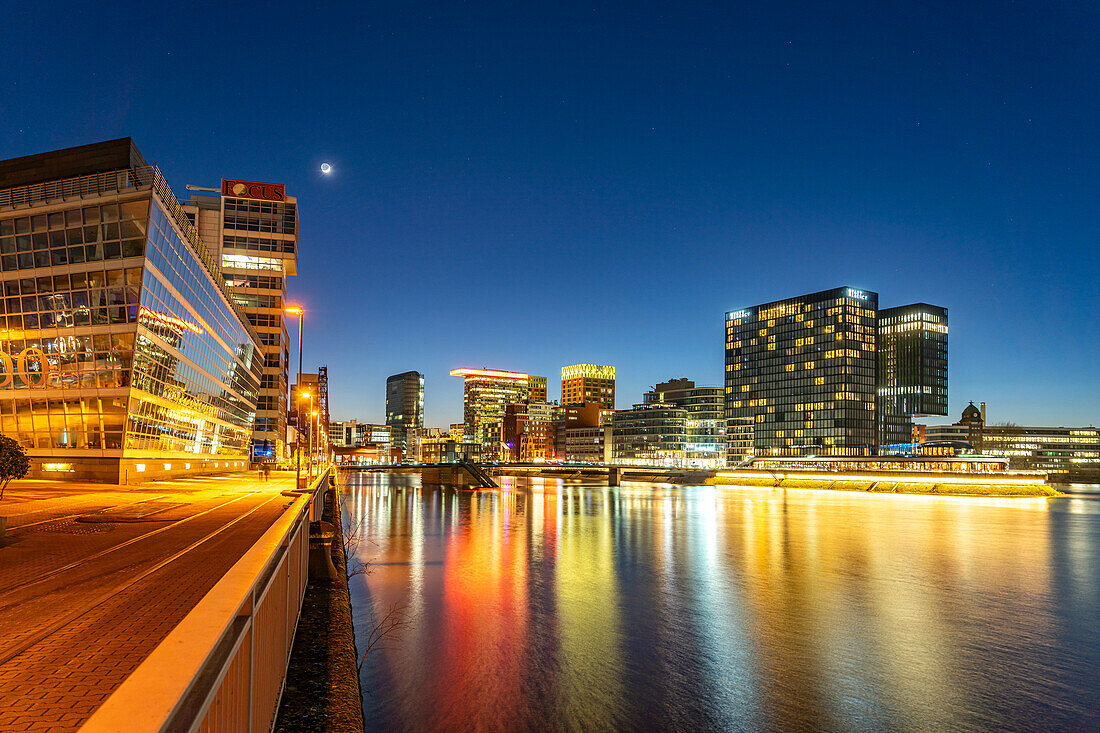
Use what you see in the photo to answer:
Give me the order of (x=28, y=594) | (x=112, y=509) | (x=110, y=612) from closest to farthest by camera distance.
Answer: (x=110, y=612)
(x=28, y=594)
(x=112, y=509)

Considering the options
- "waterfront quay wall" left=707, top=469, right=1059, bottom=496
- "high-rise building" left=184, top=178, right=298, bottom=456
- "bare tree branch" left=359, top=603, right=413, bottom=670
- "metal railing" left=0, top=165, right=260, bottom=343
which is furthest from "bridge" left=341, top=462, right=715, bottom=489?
"bare tree branch" left=359, top=603, right=413, bottom=670

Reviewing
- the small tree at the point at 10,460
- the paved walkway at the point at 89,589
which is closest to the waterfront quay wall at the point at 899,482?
the paved walkway at the point at 89,589

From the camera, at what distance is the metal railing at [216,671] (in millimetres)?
3027

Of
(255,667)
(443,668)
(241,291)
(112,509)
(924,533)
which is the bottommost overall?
(924,533)

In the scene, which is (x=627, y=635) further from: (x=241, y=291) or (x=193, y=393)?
(x=241, y=291)

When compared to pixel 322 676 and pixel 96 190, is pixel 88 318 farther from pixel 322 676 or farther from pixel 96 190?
pixel 322 676

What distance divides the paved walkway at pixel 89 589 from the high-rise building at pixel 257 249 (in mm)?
96995

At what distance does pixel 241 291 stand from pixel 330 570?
112225mm

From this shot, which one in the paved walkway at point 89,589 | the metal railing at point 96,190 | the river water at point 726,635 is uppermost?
the metal railing at point 96,190

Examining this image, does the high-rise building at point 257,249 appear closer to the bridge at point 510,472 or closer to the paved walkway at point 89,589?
the bridge at point 510,472

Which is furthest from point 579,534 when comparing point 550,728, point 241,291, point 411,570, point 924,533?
point 241,291

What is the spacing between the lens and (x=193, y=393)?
6631 cm

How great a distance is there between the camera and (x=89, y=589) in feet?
42.7

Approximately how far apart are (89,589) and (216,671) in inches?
453
